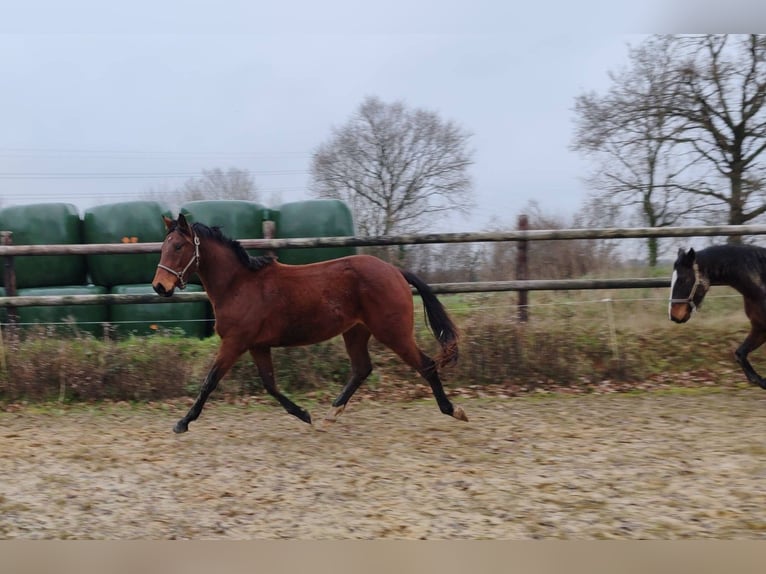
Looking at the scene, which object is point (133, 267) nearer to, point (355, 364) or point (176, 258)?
point (176, 258)

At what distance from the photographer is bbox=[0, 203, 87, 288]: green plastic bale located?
310 inches

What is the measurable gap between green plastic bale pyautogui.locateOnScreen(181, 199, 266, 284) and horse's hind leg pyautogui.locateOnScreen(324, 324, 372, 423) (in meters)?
3.17

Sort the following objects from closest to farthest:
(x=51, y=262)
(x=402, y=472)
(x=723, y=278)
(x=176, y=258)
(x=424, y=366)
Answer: (x=402, y=472)
(x=176, y=258)
(x=424, y=366)
(x=723, y=278)
(x=51, y=262)

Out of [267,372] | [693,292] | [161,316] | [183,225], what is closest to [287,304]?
[267,372]

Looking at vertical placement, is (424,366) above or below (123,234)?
below

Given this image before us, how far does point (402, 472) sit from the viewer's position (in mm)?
4285

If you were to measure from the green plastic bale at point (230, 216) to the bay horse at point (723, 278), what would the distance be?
513 cm

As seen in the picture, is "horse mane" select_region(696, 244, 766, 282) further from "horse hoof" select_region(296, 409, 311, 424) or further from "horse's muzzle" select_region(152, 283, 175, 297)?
"horse's muzzle" select_region(152, 283, 175, 297)

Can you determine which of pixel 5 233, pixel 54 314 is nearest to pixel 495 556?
pixel 54 314

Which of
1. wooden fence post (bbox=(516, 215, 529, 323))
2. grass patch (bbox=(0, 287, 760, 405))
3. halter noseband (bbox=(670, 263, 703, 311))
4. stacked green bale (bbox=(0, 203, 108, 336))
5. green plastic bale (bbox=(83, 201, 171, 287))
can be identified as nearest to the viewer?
halter noseband (bbox=(670, 263, 703, 311))

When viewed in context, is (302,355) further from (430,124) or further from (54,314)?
(430,124)

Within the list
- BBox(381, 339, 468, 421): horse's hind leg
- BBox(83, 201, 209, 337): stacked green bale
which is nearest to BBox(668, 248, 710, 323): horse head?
BBox(381, 339, 468, 421): horse's hind leg

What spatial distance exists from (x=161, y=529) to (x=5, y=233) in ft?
18.6

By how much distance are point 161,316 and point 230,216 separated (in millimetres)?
1595
